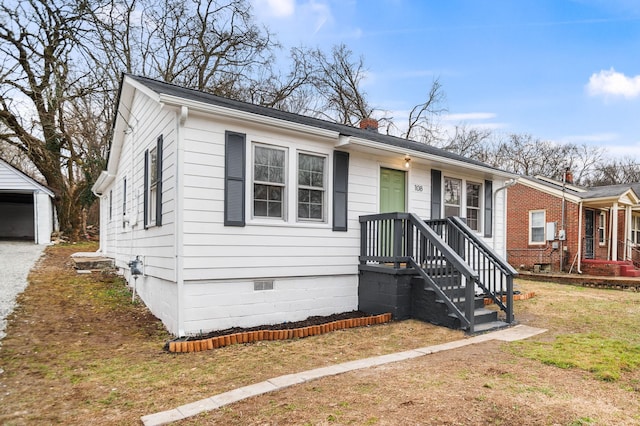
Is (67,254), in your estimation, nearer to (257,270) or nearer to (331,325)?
(257,270)

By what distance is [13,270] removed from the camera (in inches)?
406

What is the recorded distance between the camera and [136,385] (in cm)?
397

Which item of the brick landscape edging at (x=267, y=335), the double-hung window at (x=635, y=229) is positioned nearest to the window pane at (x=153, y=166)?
the brick landscape edging at (x=267, y=335)

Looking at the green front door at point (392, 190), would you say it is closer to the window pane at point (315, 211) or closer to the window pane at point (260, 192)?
the window pane at point (315, 211)

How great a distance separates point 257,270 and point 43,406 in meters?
3.29

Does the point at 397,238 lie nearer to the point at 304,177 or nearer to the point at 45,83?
the point at 304,177

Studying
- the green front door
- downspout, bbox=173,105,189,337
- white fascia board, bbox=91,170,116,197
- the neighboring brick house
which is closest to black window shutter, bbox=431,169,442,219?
the green front door

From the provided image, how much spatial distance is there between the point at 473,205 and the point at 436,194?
1.46 meters

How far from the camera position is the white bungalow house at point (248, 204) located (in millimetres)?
5773

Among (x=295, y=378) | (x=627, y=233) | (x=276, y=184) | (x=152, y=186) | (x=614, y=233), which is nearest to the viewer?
(x=295, y=378)

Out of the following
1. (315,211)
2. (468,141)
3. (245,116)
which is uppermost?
(468,141)

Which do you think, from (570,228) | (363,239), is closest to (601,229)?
(570,228)

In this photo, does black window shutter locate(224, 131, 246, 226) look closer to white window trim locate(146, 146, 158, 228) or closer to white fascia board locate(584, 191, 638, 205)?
white window trim locate(146, 146, 158, 228)

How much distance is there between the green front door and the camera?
26.8ft
